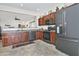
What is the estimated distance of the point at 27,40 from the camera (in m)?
7.86

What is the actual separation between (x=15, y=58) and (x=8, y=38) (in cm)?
296

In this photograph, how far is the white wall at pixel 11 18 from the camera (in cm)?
598

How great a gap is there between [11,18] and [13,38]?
6.24ft

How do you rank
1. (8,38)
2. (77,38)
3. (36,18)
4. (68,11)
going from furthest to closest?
(8,38), (36,18), (68,11), (77,38)

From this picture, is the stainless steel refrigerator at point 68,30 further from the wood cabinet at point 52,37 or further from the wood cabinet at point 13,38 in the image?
the wood cabinet at point 13,38

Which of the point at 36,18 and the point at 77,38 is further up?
the point at 36,18

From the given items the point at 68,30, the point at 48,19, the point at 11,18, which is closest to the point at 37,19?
the point at 48,19

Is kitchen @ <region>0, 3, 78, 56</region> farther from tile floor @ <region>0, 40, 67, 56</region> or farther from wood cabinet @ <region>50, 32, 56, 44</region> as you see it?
tile floor @ <region>0, 40, 67, 56</region>

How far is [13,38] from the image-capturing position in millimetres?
7781

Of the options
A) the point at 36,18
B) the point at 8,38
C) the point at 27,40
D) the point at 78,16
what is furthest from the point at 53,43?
the point at 8,38

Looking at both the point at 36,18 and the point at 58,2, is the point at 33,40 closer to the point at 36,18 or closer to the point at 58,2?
the point at 36,18

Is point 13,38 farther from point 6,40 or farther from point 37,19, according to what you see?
point 37,19

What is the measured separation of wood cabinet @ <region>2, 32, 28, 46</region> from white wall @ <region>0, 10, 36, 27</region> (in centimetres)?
129

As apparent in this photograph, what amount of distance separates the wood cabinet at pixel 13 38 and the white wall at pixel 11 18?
4.22 feet
